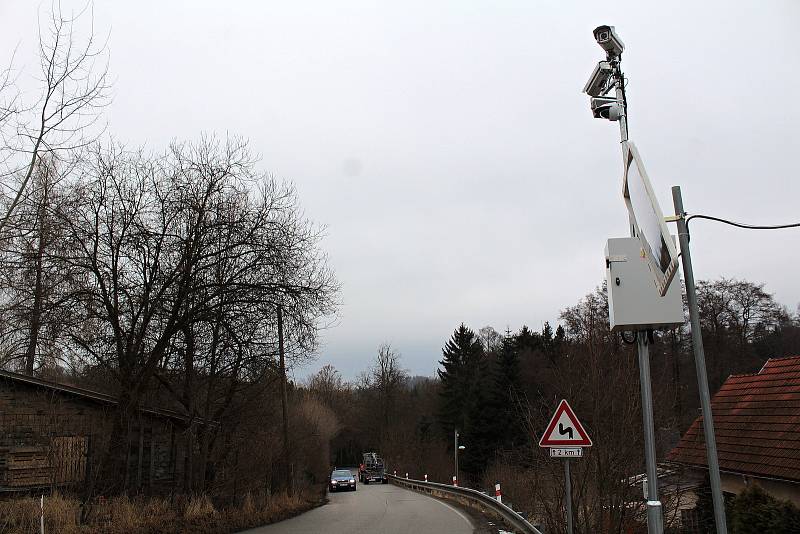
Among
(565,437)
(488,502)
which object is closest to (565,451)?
(565,437)

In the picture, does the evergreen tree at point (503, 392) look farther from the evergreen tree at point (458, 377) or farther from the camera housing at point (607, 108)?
the camera housing at point (607, 108)

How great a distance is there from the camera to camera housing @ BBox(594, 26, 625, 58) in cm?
540

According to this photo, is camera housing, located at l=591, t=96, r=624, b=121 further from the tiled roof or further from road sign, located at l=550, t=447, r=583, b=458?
the tiled roof

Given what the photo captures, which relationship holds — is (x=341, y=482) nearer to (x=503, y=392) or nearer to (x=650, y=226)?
(x=503, y=392)

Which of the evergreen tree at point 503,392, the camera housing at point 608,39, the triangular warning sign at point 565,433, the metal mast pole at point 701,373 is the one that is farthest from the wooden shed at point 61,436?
the evergreen tree at point 503,392

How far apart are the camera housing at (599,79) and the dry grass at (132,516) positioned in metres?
11.2

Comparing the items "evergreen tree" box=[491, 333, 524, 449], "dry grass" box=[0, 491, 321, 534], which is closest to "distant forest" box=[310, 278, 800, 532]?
"evergreen tree" box=[491, 333, 524, 449]

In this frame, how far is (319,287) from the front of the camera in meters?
18.1

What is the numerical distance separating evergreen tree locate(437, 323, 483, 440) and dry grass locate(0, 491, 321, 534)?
50571 millimetres

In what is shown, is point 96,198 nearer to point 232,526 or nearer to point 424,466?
point 232,526

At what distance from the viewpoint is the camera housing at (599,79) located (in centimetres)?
561

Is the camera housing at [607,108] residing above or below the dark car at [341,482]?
above

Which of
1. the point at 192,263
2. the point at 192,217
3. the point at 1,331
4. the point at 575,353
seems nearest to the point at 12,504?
the point at 1,331

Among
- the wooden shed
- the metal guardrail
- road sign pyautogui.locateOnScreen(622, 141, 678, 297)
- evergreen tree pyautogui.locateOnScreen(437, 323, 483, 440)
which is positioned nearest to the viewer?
road sign pyautogui.locateOnScreen(622, 141, 678, 297)
